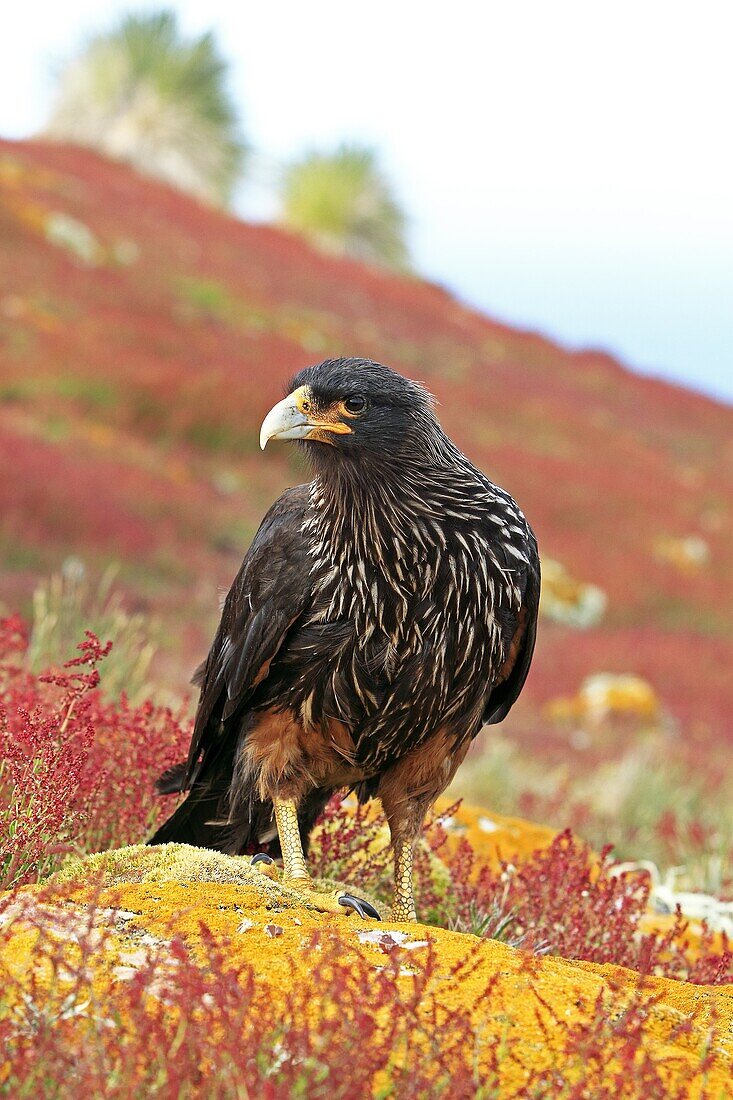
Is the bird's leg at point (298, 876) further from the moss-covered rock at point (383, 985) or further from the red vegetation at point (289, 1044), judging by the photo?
the red vegetation at point (289, 1044)

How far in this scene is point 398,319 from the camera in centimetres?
2291

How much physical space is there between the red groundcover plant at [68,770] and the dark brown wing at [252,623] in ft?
0.92

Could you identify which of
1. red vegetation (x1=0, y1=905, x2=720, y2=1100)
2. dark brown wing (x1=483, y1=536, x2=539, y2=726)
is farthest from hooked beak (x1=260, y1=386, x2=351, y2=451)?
red vegetation (x1=0, y1=905, x2=720, y2=1100)

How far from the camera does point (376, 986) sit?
2.15 metres

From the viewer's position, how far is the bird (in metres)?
3.24

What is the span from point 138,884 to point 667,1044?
1.16 m

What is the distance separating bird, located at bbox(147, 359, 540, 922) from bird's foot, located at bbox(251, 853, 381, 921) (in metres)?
0.01

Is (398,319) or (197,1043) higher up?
(398,319)

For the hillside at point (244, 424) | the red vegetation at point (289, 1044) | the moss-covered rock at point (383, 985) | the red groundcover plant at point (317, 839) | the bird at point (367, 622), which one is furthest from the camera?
the hillside at point (244, 424)

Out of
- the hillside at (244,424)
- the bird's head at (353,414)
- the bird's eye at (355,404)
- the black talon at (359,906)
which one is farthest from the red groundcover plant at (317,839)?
the hillside at (244,424)

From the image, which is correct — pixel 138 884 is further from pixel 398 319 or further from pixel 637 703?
pixel 398 319

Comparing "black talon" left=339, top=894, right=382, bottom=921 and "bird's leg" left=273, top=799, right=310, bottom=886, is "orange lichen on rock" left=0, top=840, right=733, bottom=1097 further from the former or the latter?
"bird's leg" left=273, top=799, right=310, bottom=886

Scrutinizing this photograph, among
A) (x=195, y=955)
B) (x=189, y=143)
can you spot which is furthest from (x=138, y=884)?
(x=189, y=143)

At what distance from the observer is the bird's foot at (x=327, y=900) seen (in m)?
2.87
